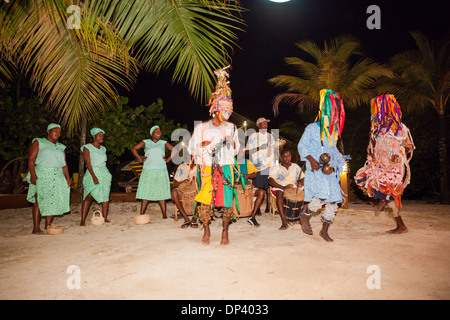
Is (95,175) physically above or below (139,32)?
below

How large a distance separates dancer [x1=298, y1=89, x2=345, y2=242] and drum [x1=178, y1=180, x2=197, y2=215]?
2224 millimetres

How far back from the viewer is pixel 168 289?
2770 millimetres

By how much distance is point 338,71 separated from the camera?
42.1 ft

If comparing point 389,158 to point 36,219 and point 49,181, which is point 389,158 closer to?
point 49,181

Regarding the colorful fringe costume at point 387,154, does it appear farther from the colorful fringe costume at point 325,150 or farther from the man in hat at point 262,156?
the man in hat at point 262,156

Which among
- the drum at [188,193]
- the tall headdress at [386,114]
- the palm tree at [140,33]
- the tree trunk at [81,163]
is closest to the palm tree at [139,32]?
the palm tree at [140,33]

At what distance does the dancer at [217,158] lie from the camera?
4449mm

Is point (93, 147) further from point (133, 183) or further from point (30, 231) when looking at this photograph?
point (133, 183)

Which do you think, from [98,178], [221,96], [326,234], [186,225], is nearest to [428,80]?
[326,234]

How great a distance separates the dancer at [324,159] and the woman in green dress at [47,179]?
13.3 ft

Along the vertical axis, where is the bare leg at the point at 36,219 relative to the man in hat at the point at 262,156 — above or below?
below

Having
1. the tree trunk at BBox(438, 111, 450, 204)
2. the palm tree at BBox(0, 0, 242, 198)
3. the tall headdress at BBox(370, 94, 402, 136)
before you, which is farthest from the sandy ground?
the tree trunk at BBox(438, 111, 450, 204)

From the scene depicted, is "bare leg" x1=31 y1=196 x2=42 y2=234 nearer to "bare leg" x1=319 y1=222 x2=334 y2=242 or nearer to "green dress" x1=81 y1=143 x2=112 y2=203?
"green dress" x1=81 y1=143 x2=112 y2=203

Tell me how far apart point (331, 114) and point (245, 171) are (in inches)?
72.7
